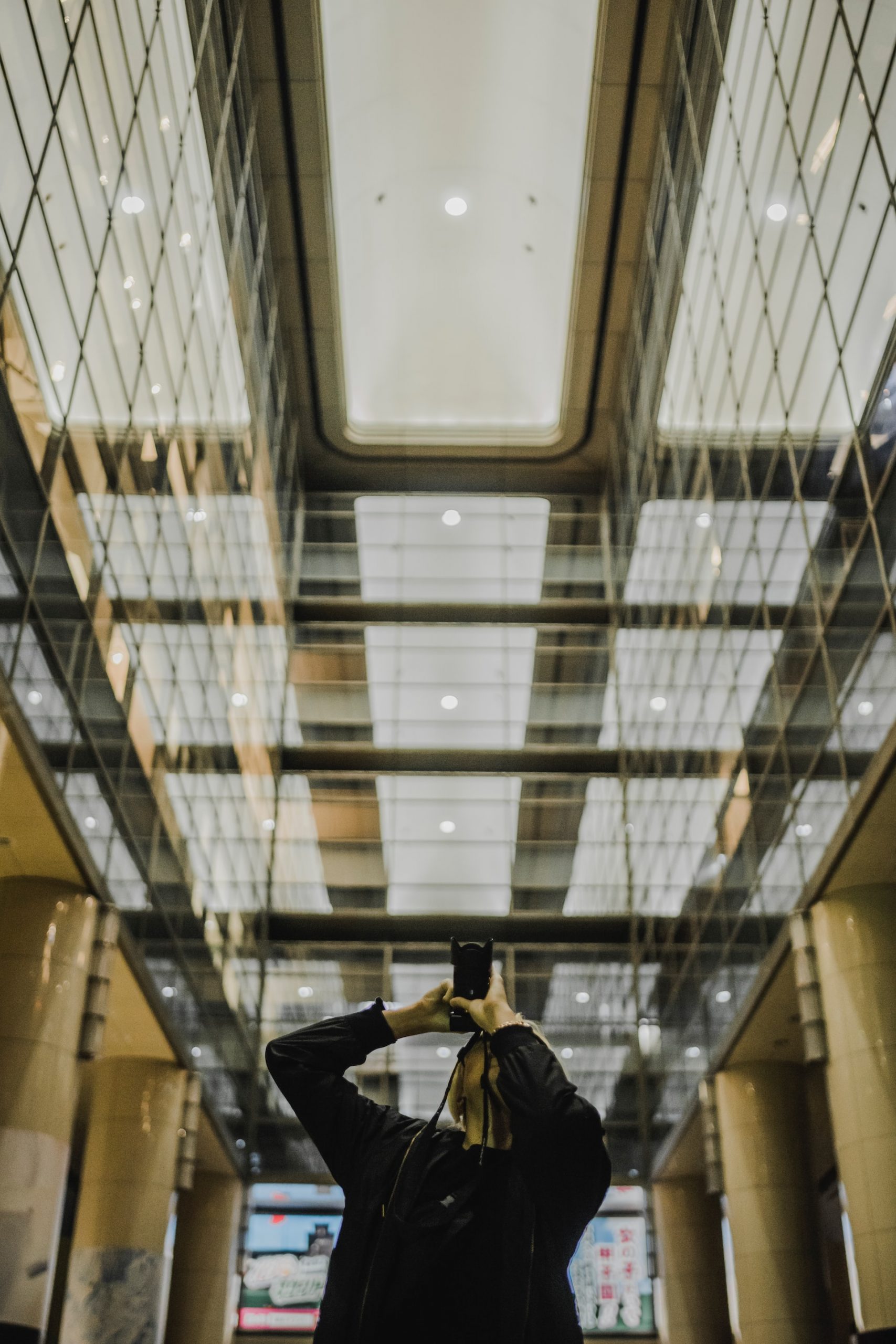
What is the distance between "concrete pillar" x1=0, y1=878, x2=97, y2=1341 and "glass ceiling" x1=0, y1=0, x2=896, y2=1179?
108cm

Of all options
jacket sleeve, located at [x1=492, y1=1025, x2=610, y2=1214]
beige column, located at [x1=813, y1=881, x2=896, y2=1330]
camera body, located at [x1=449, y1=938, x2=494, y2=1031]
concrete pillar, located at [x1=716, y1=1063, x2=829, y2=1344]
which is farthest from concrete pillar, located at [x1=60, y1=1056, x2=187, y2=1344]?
jacket sleeve, located at [x1=492, y1=1025, x2=610, y2=1214]

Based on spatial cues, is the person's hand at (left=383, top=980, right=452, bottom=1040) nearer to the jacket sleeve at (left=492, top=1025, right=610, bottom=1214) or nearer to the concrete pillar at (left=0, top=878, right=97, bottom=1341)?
the jacket sleeve at (left=492, top=1025, right=610, bottom=1214)

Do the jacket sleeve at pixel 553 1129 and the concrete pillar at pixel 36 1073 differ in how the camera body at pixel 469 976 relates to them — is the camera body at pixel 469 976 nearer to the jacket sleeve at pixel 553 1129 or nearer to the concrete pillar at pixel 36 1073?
the jacket sleeve at pixel 553 1129

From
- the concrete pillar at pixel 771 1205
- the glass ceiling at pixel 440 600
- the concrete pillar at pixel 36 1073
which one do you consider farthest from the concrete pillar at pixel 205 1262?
the concrete pillar at pixel 36 1073

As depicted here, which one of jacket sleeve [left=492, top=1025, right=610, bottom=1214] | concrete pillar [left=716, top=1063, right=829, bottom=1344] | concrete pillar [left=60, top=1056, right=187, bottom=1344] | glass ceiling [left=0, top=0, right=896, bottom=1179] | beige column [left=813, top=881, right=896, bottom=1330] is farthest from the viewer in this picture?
concrete pillar [left=716, top=1063, right=829, bottom=1344]

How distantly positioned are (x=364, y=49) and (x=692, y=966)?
18169mm

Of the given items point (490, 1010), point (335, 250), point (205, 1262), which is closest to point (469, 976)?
point (490, 1010)

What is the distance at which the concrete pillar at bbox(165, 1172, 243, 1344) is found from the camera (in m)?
24.2

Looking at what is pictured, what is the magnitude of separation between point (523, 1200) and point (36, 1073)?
12414mm

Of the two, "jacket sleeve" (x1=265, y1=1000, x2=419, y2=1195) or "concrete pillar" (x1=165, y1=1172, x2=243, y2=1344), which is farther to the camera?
"concrete pillar" (x1=165, y1=1172, x2=243, y2=1344)

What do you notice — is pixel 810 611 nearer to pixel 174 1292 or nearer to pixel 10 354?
pixel 10 354

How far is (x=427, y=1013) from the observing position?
318 cm

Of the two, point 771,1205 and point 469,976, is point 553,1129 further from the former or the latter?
point 771,1205

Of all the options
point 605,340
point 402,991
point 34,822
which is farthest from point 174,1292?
point 605,340
